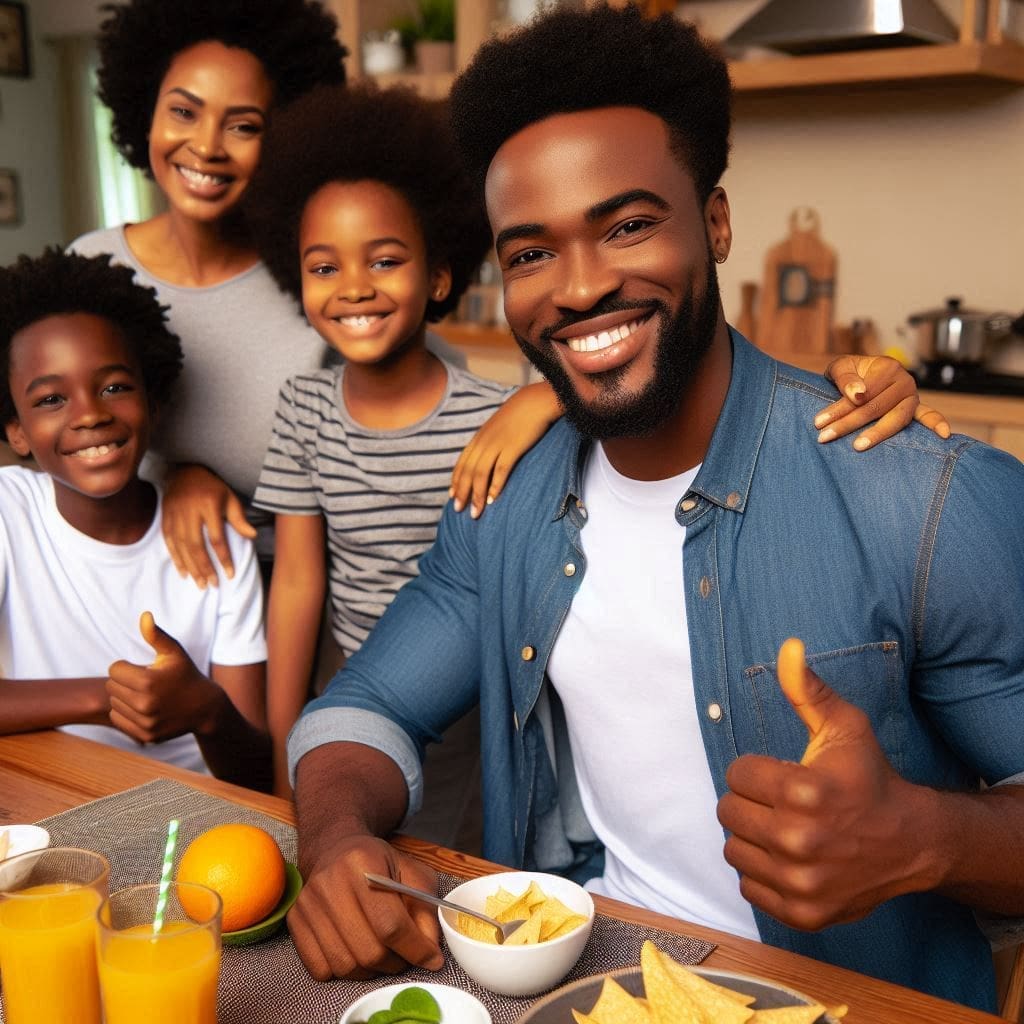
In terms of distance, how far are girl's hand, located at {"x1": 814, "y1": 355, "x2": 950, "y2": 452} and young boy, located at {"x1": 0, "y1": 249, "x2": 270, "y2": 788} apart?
930mm

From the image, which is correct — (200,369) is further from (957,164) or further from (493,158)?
(957,164)

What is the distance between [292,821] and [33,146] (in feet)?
21.7

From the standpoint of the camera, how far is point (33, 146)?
22.8 feet

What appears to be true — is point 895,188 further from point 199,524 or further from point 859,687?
point 859,687

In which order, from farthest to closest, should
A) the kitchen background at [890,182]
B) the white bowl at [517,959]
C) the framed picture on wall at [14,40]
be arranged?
the framed picture on wall at [14,40], the kitchen background at [890,182], the white bowl at [517,959]

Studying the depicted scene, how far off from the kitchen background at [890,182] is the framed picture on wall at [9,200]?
3337mm

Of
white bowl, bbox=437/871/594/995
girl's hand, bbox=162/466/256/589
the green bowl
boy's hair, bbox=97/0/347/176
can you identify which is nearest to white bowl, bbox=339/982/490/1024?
white bowl, bbox=437/871/594/995

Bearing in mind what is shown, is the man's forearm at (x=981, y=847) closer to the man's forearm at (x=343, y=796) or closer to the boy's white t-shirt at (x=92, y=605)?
the man's forearm at (x=343, y=796)

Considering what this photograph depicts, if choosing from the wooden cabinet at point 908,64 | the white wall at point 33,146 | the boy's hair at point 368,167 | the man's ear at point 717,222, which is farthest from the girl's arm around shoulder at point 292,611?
the white wall at point 33,146

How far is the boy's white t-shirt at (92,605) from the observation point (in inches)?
73.4

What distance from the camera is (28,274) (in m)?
1.90

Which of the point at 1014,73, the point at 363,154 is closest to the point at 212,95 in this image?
the point at 363,154

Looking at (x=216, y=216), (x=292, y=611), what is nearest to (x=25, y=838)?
(x=292, y=611)

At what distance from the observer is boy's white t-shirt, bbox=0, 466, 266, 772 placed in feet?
6.11
